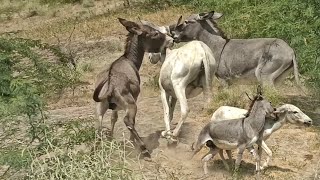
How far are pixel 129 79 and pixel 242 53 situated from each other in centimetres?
291

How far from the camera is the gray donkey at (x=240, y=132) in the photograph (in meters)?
8.19

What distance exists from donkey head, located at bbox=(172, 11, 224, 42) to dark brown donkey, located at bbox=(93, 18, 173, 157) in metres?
1.75

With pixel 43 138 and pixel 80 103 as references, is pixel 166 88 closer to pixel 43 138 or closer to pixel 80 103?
pixel 43 138

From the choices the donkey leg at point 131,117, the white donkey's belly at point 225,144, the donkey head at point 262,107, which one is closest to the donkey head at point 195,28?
the donkey leg at point 131,117

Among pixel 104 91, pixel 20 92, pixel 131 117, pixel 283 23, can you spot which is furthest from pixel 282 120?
pixel 283 23

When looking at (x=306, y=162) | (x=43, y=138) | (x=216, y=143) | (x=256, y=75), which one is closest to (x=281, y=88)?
(x=256, y=75)

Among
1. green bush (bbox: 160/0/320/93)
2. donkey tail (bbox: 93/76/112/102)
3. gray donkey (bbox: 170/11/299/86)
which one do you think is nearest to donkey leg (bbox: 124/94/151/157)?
donkey tail (bbox: 93/76/112/102)

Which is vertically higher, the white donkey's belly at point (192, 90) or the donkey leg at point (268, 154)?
the white donkey's belly at point (192, 90)

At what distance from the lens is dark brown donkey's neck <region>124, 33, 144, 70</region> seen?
988 cm

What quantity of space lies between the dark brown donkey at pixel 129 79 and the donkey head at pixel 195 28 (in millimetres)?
1746

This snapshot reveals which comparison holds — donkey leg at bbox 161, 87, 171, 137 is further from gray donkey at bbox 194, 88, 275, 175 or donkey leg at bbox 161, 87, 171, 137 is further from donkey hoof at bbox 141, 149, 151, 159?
gray donkey at bbox 194, 88, 275, 175

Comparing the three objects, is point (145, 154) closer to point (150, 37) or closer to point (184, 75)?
point (184, 75)

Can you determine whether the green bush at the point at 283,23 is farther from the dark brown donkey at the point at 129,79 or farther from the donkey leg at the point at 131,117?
the donkey leg at the point at 131,117

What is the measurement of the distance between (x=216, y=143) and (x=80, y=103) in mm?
5455
